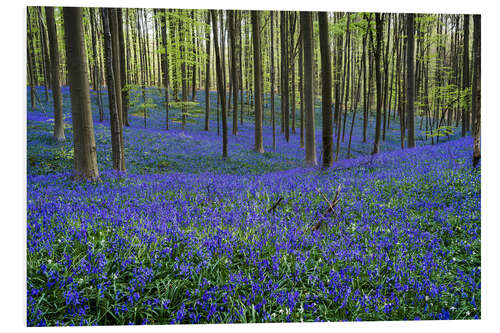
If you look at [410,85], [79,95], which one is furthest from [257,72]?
[79,95]

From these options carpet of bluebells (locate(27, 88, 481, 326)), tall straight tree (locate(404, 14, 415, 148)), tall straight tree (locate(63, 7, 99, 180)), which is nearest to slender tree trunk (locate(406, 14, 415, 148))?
tall straight tree (locate(404, 14, 415, 148))

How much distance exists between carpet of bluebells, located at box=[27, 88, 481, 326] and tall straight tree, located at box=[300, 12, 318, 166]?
464 centimetres

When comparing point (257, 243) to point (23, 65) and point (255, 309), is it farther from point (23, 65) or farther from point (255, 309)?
point (23, 65)

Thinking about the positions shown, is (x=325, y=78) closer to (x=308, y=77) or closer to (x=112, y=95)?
(x=308, y=77)

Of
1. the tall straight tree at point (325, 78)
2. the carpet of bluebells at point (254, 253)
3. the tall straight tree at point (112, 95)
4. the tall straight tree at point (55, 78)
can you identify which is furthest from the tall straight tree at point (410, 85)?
the tall straight tree at point (55, 78)

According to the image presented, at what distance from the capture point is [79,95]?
5953mm

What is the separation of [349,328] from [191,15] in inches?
587

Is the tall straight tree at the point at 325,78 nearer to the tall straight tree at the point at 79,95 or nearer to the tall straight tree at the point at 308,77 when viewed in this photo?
the tall straight tree at the point at 308,77

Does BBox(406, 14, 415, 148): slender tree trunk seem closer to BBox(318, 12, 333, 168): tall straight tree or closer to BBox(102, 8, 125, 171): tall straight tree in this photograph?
BBox(318, 12, 333, 168): tall straight tree

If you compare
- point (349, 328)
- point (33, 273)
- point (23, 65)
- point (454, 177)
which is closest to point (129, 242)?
point (33, 273)

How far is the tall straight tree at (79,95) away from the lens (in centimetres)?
590

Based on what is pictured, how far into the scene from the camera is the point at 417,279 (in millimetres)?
3029

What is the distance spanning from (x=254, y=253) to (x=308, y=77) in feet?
26.0

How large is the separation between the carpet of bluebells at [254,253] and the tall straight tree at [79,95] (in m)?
0.60
